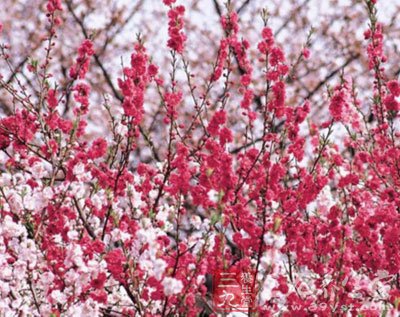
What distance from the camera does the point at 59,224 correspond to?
167 inches

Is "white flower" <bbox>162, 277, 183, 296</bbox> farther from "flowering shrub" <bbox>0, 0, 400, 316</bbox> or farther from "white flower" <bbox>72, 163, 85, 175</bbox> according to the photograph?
"white flower" <bbox>72, 163, 85, 175</bbox>

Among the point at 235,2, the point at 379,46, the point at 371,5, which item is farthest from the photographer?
the point at 235,2

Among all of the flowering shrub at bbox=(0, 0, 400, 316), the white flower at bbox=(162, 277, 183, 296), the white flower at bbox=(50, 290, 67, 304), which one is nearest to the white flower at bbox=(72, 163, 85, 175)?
the flowering shrub at bbox=(0, 0, 400, 316)

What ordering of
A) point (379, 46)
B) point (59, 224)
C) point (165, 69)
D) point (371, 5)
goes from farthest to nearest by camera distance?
1. point (165, 69)
2. point (379, 46)
3. point (371, 5)
4. point (59, 224)

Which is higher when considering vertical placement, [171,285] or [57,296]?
[57,296]

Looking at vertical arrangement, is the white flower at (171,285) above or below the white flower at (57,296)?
below

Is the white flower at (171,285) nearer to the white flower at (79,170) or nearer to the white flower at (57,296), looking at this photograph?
the white flower at (57,296)

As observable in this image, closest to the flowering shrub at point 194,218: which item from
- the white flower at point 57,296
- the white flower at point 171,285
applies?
the white flower at point 57,296

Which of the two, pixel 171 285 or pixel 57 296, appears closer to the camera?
pixel 171 285

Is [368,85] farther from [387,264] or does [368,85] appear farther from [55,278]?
[55,278]

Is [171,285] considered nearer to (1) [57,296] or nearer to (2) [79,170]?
(1) [57,296]

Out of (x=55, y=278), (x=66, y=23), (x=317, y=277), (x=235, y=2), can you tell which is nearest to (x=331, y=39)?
(x=235, y=2)

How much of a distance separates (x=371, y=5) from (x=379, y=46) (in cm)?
44

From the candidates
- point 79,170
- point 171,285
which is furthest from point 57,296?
point 171,285
